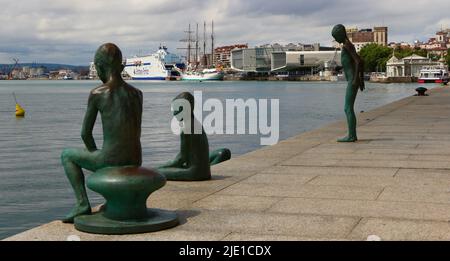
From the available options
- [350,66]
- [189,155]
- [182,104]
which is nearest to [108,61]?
[182,104]

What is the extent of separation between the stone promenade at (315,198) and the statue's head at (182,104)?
962 mm

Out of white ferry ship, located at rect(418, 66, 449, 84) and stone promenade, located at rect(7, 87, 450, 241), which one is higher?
stone promenade, located at rect(7, 87, 450, 241)

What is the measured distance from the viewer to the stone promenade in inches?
269

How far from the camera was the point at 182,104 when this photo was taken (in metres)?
9.69

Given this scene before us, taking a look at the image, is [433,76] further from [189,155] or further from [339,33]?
[189,155]

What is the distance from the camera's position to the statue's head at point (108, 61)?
696 cm

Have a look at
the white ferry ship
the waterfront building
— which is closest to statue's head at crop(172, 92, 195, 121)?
the white ferry ship

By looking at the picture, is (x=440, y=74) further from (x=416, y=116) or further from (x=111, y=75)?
(x=111, y=75)

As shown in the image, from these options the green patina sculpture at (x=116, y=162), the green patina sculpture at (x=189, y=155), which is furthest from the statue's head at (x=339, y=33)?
the green patina sculpture at (x=116, y=162)

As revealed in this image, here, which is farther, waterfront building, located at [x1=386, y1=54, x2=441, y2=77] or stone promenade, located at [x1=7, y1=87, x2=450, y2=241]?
waterfront building, located at [x1=386, y1=54, x2=441, y2=77]

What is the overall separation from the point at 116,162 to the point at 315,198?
270cm

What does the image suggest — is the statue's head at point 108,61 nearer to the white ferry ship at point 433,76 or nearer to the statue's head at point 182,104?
the statue's head at point 182,104

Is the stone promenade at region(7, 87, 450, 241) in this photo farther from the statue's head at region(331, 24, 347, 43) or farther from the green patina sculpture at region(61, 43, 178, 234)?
the statue's head at region(331, 24, 347, 43)

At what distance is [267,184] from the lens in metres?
9.90
